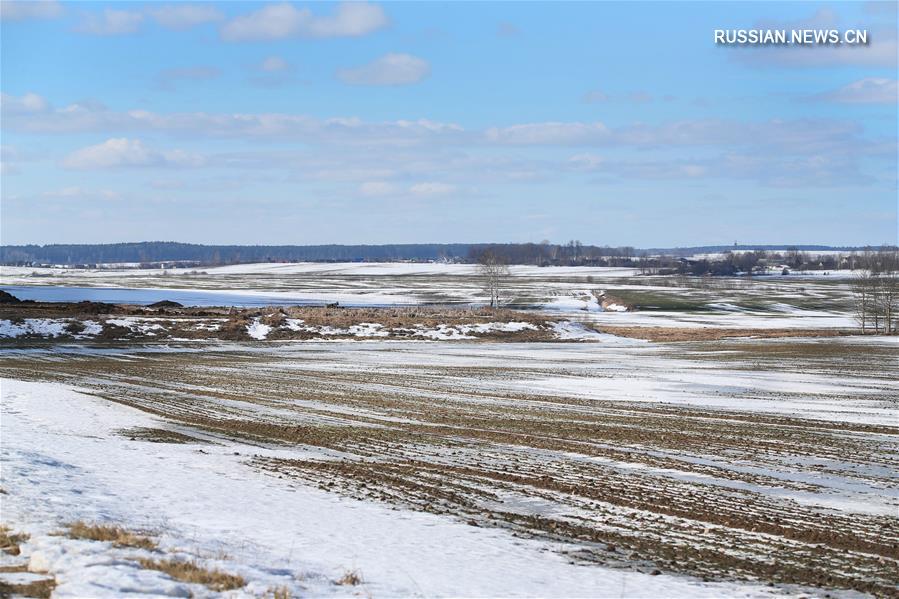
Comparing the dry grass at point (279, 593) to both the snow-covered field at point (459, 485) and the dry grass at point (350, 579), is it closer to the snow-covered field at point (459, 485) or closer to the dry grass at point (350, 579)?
the snow-covered field at point (459, 485)

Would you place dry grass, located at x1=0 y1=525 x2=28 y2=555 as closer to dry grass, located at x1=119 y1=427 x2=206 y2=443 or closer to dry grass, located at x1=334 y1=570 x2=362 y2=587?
dry grass, located at x1=334 y1=570 x2=362 y2=587

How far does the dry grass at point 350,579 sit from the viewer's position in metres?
9.43

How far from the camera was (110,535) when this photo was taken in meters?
10.6

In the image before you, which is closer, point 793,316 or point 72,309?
point 72,309

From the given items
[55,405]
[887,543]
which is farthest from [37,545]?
[55,405]

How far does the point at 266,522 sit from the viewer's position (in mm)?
12414

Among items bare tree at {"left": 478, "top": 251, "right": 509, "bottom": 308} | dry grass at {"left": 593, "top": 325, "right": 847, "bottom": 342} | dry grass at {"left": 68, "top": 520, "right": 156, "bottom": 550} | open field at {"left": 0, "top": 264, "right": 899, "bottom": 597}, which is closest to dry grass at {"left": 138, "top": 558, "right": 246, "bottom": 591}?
open field at {"left": 0, "top": 264, "right": 899, "bottom": 597}

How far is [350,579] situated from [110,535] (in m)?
3.17

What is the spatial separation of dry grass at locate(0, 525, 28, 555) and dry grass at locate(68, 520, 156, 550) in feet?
1.72

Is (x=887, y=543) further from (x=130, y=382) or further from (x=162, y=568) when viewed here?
(x=130, y=382)

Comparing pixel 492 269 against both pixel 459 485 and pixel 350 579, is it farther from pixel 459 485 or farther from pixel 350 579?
pixel 350 579

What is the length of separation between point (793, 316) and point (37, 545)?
8806 centimetres

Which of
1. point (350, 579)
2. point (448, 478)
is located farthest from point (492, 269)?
point (350, 579)

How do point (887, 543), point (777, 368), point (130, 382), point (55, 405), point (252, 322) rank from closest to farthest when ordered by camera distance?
point (887, 543), point (55, 405), point (130, 382), point (777, 368), point (252, 322)
